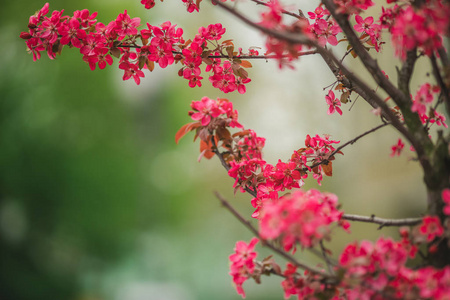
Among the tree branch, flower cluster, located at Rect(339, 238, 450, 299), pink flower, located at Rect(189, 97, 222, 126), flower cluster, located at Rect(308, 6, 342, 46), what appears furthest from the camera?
flower cluster, located at Rect(308, 6, 342, 46)

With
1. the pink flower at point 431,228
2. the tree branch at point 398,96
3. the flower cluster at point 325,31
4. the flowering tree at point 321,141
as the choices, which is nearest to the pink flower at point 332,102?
the flowering tree at point 321,141

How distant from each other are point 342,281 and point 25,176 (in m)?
3.47

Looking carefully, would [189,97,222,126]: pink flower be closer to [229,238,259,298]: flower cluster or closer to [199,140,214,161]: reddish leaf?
[199,140,214,161]: reddish leaf

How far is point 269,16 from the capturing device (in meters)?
0.56

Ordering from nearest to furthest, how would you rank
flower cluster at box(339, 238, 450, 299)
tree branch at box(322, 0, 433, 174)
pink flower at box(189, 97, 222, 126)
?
flower cluster at box(339, 238, 450, 299) → tree branch at box(322, 0, 433, 174) → pink flower at box(189, 97, 222, 126)

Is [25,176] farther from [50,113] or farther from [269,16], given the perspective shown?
[269,16]

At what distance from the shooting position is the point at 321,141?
0.92m

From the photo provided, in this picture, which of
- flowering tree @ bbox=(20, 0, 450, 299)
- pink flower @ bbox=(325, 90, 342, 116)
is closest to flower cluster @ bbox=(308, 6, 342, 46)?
flowering tree @ bbox=(20, 0, 450, 299)

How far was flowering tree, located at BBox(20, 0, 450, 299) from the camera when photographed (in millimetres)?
539

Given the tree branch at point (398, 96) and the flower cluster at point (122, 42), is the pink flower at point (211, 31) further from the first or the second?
the tree branch at point (398, 96)

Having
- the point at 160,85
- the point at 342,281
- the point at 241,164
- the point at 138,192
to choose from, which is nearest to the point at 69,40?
the point at 241,164

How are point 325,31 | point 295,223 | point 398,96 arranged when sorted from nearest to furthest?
1. point 295,223
2. point 398,96
3. point 325,31

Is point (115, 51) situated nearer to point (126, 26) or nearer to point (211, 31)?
point (126, 26)

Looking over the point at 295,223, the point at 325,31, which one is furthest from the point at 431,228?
the point at 325,31
